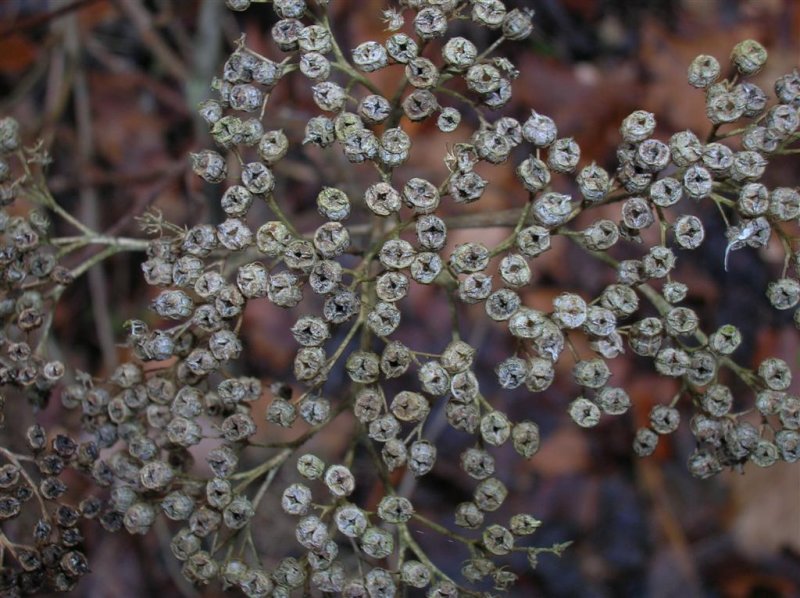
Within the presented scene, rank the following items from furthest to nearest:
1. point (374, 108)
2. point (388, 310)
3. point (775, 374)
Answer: point (775, 374) → point (374, 108) → point (388, 310)

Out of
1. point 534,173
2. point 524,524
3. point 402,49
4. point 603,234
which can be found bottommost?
point 524,524

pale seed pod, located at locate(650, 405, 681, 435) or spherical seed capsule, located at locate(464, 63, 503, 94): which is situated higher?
spherical seed capsule, located at locate(464, 63, 503, 94)

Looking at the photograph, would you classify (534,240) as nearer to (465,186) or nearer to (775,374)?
(465,186)

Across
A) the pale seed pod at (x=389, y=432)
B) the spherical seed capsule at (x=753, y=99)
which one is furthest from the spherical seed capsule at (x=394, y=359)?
the spherical seed capsule at (x=753, y=99)

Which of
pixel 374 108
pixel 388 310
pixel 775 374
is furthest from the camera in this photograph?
pixel 775 374

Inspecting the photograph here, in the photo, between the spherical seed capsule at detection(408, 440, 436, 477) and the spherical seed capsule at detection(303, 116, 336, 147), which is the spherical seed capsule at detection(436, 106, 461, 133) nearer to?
the spherical seed capsule at detection(303, 116, 336, 147)

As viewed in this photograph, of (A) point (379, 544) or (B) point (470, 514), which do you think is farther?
(B) point (470, 514)

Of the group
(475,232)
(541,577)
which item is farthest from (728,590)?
(475,232)

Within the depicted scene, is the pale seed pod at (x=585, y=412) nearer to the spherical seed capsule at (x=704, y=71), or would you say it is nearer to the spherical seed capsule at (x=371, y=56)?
the spherical seed capsule at (x=704, y=71)

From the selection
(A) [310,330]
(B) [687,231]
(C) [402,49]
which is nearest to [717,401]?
(B) [687,231]

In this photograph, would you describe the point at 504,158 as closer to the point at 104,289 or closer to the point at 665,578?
the point at 104,289

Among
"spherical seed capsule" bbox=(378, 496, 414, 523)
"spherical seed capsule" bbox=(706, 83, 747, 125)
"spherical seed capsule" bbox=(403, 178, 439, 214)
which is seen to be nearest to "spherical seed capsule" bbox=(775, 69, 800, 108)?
"spherical seed capsule" bbox=(706, 83, 747, 125)

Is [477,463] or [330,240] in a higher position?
[330,240]
